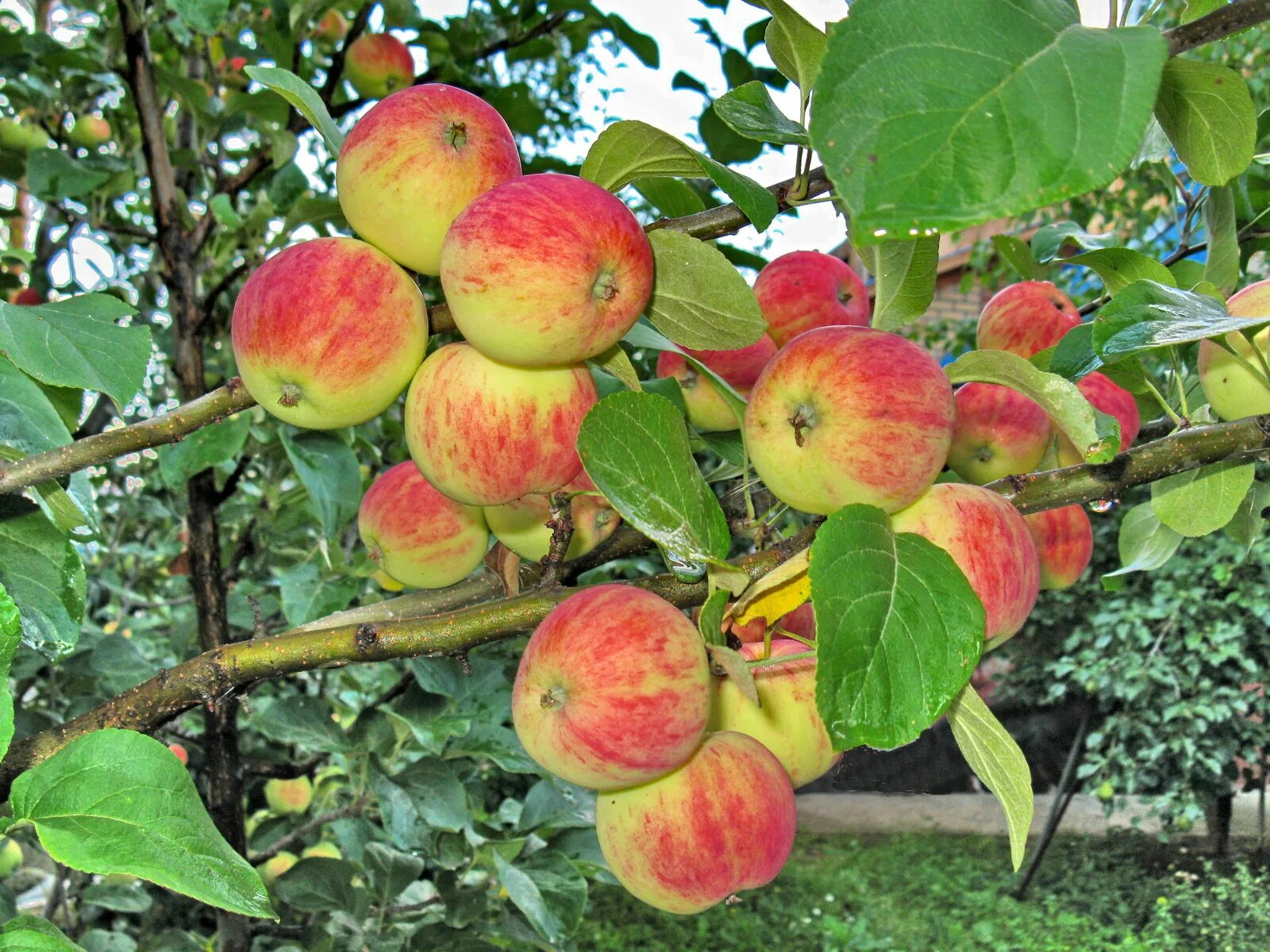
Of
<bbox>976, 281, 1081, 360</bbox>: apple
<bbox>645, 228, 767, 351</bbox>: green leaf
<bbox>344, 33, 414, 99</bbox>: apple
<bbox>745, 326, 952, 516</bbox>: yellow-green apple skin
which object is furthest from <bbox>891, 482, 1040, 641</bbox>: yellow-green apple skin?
<bbox>344, 33, 414, 99</bbox>: apple

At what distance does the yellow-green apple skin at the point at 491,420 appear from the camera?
520 mm

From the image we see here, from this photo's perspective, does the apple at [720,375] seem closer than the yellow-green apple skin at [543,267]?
No

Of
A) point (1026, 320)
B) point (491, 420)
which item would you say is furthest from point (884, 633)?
point (1026, 320)

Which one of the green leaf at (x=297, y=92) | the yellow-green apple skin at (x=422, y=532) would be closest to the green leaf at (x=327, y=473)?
the yellow-green apple skin at (x=422, y=532)

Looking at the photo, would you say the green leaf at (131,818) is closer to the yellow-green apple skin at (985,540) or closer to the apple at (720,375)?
the yellow-green apple skin at (985,540)

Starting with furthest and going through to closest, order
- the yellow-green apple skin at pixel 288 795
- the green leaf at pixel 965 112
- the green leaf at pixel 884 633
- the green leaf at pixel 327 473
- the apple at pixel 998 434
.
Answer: the yellow-green apple skin at pixel 288 795, the green leaf at pixel 327 473, the apple at pixel 998 434, the green leaf at pixel 884 633, the green leaf at pixel 965 112

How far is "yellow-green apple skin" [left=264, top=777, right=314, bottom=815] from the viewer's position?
6.14 feet

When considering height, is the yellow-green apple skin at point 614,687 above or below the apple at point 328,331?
below

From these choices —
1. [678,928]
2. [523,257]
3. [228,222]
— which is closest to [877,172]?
[523,257]

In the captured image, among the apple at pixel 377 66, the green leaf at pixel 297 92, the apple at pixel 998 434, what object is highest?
the apple at pixel 377 66

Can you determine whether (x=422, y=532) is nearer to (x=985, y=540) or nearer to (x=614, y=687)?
(x=614, y=687)

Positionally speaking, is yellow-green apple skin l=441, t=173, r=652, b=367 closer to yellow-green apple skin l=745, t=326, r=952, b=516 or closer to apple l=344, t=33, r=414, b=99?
yellow-green apple skin l=745, t=326, r=952, b=516

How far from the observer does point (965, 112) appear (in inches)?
10.6

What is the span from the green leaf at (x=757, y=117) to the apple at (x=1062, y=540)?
383 millimetres
